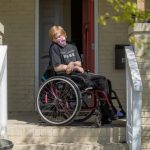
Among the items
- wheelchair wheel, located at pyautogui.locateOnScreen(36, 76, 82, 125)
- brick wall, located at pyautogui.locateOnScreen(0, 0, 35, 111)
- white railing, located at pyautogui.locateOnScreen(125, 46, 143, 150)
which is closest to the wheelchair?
wheelchair wheel, located at pyautogui.locateOnScreen(36, 76, 82, 125)

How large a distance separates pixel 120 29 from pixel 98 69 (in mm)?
795

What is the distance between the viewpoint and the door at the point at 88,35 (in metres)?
8.56

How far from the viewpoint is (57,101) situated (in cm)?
668

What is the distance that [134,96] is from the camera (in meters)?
5.95

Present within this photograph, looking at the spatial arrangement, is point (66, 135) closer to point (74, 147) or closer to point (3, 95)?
point (74, 147)

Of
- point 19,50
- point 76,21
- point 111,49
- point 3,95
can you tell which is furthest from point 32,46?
point 3,95

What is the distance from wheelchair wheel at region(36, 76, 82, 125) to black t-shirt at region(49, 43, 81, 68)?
13.1 inches


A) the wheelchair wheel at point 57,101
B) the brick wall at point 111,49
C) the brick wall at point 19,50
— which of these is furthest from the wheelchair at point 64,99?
the brick wall at point 19,50

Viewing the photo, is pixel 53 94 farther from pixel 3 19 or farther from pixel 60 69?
pixel 3 19

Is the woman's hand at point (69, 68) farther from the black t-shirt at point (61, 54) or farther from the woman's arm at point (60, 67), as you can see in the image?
the black t-shirt at point (61, 54)

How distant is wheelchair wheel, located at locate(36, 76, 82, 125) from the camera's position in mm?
6613

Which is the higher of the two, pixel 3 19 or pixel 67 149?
pixel 3 19

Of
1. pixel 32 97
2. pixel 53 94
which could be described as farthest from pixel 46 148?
pixel 32 97

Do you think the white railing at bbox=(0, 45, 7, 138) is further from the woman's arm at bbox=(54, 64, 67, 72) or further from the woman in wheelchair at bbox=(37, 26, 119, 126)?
the woman's arm at bbox=(54, 64, 67, 72)
